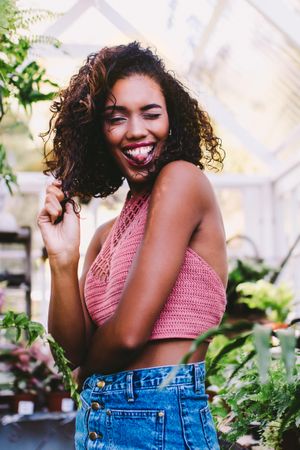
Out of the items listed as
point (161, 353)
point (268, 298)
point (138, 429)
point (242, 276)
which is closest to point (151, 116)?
point (161, 353)

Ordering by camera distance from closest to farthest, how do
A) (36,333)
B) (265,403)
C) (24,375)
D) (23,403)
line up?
(36,333), (265,403), (23,403), (24,375)

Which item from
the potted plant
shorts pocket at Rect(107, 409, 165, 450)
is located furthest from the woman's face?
the potted plant

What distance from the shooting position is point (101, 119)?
1278mm

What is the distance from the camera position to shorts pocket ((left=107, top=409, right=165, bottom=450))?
989mm

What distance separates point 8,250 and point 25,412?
221 centimetres

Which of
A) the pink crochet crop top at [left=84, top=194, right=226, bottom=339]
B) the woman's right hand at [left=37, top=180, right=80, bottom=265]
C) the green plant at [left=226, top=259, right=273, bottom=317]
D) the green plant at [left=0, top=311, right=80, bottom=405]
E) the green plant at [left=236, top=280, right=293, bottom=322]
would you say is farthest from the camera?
the green plant at [left=226, top=259, right=273, bottom=317]

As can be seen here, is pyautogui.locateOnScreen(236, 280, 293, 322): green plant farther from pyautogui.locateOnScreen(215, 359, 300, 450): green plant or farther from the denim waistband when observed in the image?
the denim waistband

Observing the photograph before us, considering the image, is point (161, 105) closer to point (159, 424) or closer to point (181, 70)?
point (159, 424)

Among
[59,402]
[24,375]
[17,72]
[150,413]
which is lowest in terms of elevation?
[59,402]

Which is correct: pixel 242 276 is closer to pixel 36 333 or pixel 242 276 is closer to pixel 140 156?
pixel 140 156

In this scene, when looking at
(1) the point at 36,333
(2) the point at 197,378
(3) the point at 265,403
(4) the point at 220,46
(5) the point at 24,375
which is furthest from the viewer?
(4) the point at 220,46

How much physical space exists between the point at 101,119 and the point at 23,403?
3144 mm

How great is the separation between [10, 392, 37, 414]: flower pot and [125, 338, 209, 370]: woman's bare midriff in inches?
127

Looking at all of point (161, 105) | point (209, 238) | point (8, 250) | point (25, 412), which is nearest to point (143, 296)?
point (209, 238)
